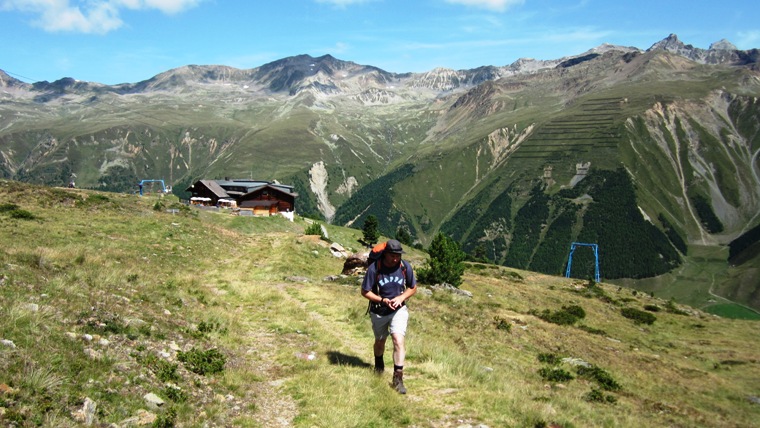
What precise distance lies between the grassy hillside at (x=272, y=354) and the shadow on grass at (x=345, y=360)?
6 centimetres

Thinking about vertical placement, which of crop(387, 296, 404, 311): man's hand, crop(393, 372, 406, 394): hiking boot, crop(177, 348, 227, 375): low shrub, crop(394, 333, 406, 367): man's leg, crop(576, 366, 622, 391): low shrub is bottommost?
crop(576, 366, 622, 391): low shrub

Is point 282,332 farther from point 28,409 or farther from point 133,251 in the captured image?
point 133,251

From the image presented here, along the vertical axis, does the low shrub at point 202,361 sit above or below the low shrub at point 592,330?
above

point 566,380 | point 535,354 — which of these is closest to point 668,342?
point 535,354

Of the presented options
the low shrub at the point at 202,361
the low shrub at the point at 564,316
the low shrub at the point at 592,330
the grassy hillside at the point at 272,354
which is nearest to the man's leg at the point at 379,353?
the grassy hillside at the point at 272,354

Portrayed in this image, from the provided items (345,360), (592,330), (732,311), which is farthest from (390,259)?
(732,311)

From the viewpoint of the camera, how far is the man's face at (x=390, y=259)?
10.9 m

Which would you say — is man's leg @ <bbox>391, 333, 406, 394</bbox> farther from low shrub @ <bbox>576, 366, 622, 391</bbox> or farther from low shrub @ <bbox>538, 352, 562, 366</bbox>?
low shrub @ <bbox>538, 352, 562, 366</bbox>

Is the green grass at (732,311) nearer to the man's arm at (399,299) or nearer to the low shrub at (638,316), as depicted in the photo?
the low shrub at (638,316)

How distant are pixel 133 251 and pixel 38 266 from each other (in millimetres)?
12326

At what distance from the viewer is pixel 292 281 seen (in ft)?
89.5

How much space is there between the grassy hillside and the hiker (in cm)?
97

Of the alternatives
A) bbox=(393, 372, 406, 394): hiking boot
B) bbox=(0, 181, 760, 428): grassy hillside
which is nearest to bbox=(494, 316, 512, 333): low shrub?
bbox=(0, 181, 760, 428): grassy hillside

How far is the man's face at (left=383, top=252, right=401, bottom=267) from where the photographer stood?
1087 centimetres
